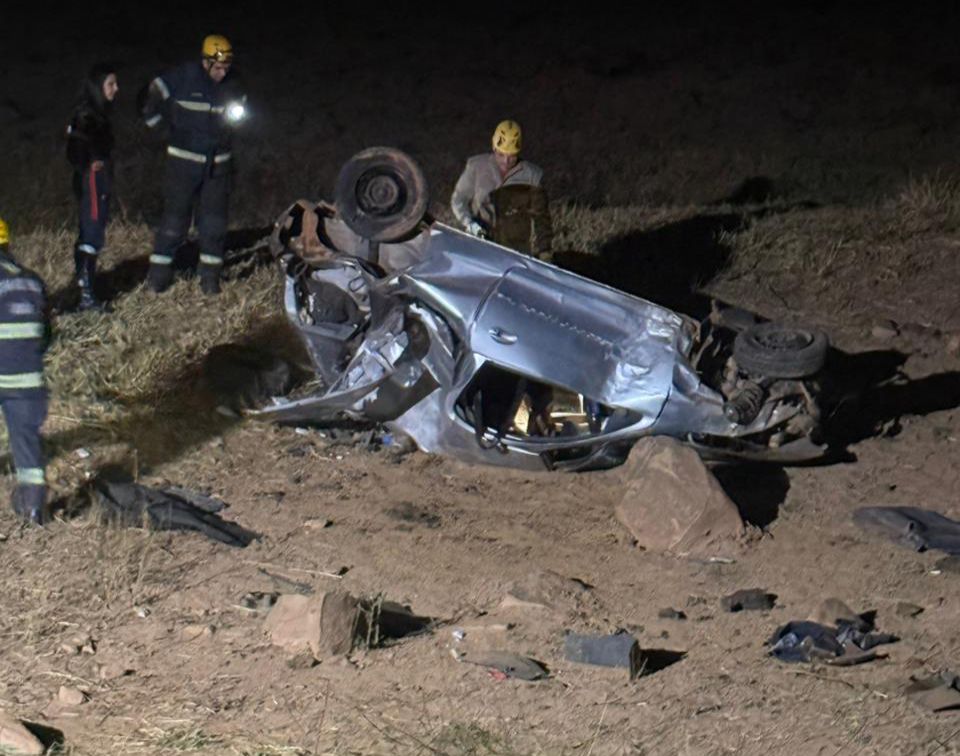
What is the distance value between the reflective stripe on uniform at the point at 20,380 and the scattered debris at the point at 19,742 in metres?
2.13

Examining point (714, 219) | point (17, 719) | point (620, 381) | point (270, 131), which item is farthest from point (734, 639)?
point (270, 131)

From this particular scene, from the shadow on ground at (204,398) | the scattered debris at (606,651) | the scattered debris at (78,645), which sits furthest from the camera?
the shadow on ground at (204,398)

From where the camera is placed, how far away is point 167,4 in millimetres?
24719

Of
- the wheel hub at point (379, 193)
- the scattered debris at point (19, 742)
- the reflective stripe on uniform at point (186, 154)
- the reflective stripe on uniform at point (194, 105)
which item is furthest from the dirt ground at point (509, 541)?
the wheel hub at point (379, 193)

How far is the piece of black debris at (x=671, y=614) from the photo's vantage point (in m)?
7.76

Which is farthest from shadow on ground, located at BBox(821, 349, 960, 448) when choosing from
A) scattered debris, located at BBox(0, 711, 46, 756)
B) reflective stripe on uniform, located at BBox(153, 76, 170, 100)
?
scattered debris, located at BBox(0, 711, 46, 756)

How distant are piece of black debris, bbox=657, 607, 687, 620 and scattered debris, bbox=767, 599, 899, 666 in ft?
1.57

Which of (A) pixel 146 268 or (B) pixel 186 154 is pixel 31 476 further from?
(A) pixel 146 268

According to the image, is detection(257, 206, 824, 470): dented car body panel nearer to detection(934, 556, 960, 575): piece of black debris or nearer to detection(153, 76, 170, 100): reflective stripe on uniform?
detection(934, 556, 960, 575): piece of black debris

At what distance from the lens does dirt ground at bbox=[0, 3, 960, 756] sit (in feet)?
22.3

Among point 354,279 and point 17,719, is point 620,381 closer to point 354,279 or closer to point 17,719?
point 354,279

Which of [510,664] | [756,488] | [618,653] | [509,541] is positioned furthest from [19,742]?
[756,488]

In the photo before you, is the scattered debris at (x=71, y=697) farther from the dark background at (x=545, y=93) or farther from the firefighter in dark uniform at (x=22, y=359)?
the dark background at (x=545, y=93)

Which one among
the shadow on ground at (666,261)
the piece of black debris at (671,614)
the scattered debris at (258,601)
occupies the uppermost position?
the shadow on ground at (666,261)
